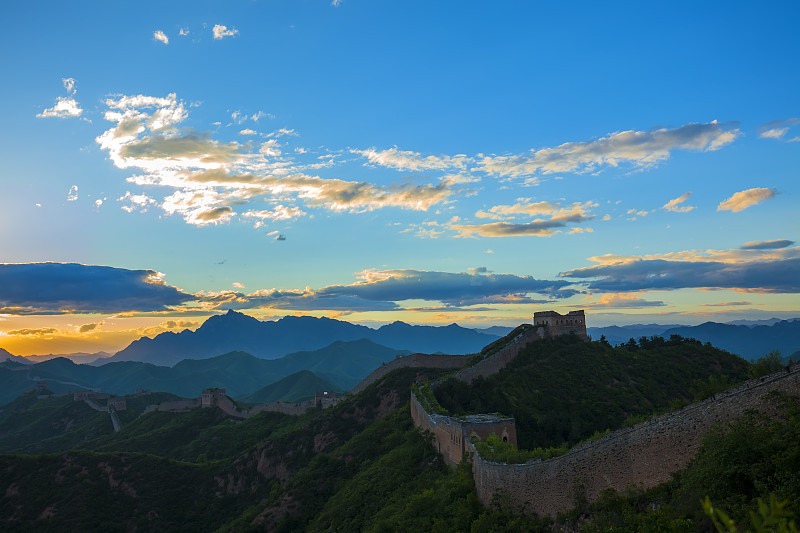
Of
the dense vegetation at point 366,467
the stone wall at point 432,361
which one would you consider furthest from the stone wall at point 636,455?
the stone wall at point 432,361

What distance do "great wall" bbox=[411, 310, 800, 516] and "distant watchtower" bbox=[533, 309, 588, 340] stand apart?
39791 millimetres

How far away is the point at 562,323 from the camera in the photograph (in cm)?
6322

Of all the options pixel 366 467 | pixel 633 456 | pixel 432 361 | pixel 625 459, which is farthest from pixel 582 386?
pixel 633 456

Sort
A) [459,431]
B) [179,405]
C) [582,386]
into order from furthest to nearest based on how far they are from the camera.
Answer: [179,405] → [582,386] → [459,431]

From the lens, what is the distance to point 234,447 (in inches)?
3000

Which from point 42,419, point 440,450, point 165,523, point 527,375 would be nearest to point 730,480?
point 440,450

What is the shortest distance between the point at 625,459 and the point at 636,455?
0.43 meters

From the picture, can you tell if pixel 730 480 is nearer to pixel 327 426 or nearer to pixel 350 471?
pixel 350 471

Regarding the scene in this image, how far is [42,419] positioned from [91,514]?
287 ft

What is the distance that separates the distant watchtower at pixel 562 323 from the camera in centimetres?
6269

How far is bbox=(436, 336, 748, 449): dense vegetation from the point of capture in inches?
1727

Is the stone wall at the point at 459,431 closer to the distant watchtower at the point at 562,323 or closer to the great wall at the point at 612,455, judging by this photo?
the great wall at the point at 612,455

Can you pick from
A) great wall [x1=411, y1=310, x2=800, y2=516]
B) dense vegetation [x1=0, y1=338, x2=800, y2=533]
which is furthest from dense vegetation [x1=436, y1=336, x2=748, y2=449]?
great wall [x1=411, y1=310, x2=800, y2=516]

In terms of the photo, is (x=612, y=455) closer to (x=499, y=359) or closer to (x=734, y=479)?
(x=734, y=479)
